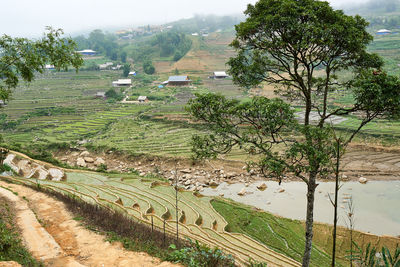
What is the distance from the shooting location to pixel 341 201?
63.1 feet

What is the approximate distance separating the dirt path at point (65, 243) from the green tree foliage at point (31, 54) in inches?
164

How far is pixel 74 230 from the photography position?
903 cm

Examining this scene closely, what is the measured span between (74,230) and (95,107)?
41.1 m

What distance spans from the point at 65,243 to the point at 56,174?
13.7m

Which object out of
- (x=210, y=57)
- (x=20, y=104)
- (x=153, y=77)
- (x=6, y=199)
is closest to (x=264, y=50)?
(x=6, y=199)

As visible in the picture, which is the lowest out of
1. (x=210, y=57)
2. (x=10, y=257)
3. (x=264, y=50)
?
(x=10, y=257)

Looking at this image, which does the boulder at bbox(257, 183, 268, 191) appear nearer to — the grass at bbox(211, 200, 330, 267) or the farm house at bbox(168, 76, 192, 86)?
the grass at bbox(211, 200, 330, 267)

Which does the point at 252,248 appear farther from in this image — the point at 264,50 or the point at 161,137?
the point at 161,137

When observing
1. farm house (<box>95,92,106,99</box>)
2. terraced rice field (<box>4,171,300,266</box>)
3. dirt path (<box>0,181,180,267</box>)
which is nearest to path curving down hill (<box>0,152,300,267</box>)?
terraced rice field (<box>4,171,300,266</box>)

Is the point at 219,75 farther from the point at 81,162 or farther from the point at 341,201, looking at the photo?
the point at 341,201

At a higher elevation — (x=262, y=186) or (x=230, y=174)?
(x=230, y=174)

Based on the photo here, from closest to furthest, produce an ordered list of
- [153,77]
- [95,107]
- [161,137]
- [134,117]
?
[161,137] < [134,117] < [95,107] < [153,77]

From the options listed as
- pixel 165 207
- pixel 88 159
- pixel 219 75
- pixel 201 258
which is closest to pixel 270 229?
pixel 165 207

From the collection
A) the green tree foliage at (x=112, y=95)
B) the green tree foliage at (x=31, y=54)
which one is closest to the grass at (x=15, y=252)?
the green tree foliage at (x=31, y=54)
